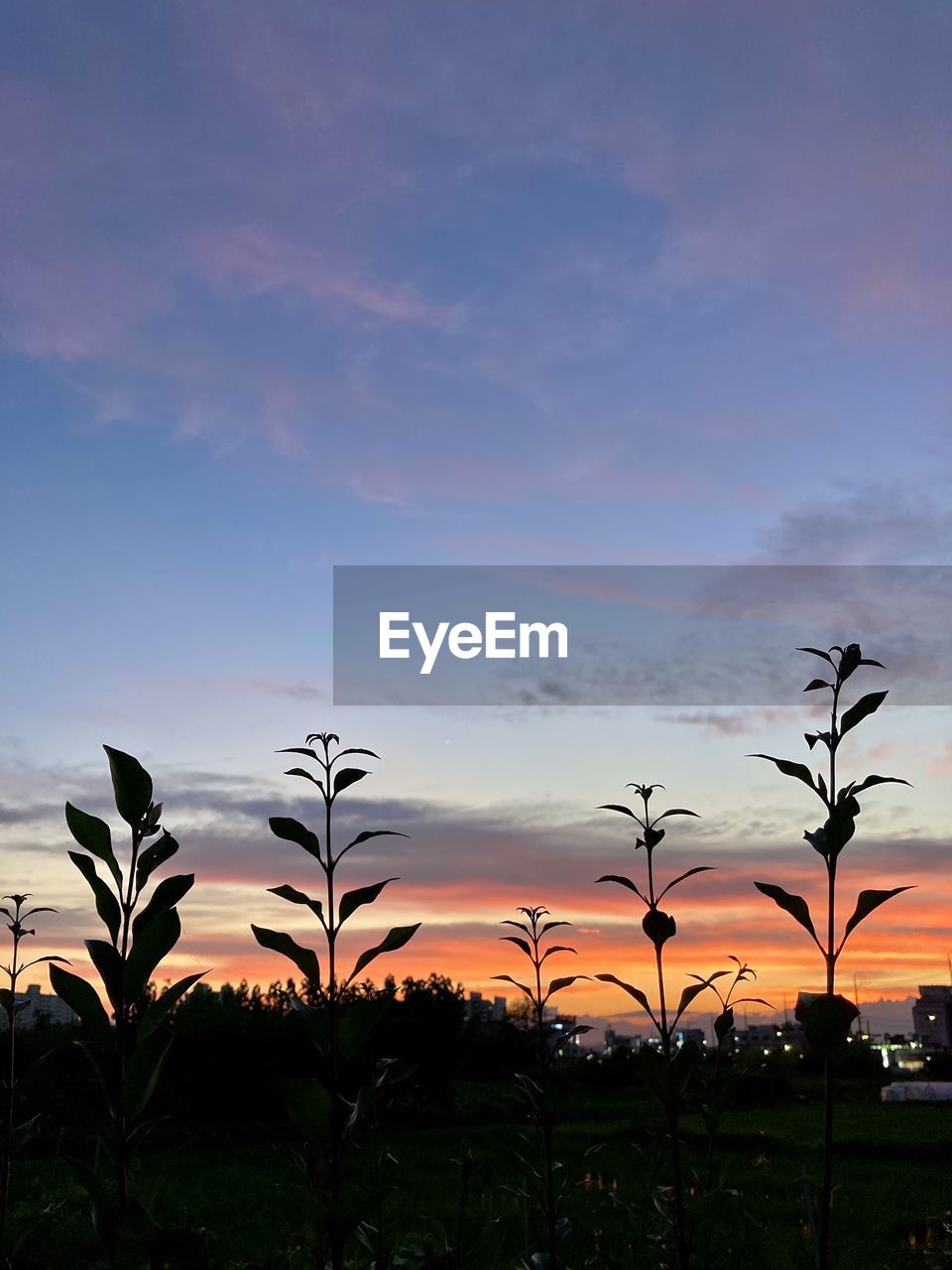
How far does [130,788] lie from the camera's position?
2.21 meters

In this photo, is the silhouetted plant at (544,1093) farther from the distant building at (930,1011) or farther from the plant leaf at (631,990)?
the distant building at (930,1011)

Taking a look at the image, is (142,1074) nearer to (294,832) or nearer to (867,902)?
(294,832)

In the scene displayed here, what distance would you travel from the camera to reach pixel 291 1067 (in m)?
23.0

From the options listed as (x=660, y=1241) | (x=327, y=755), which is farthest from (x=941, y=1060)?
(x=327, y=755)

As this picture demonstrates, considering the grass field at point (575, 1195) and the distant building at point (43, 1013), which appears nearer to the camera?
the grass field at point (575, 1195)

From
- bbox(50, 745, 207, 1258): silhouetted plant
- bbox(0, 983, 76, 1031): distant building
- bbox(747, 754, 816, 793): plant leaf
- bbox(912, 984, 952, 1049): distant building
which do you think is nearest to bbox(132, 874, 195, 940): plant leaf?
bbox(50, 745, 207, 1258): silhouetted plant

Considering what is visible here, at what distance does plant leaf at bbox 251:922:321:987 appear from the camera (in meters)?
2.51

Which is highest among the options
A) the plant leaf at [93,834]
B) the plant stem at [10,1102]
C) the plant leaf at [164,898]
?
the plant leaf at [93,834]

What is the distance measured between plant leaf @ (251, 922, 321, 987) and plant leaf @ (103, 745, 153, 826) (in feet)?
1.69

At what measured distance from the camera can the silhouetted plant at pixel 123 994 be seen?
201cm

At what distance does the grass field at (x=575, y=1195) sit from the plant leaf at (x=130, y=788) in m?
0.85

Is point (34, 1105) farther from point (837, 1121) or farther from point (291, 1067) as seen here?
point (837, 1121)

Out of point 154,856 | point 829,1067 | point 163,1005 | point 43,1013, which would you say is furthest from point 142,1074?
point 43,1013

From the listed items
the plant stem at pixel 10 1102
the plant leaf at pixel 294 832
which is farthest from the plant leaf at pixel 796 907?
the plant stem at pixel 10 1102
